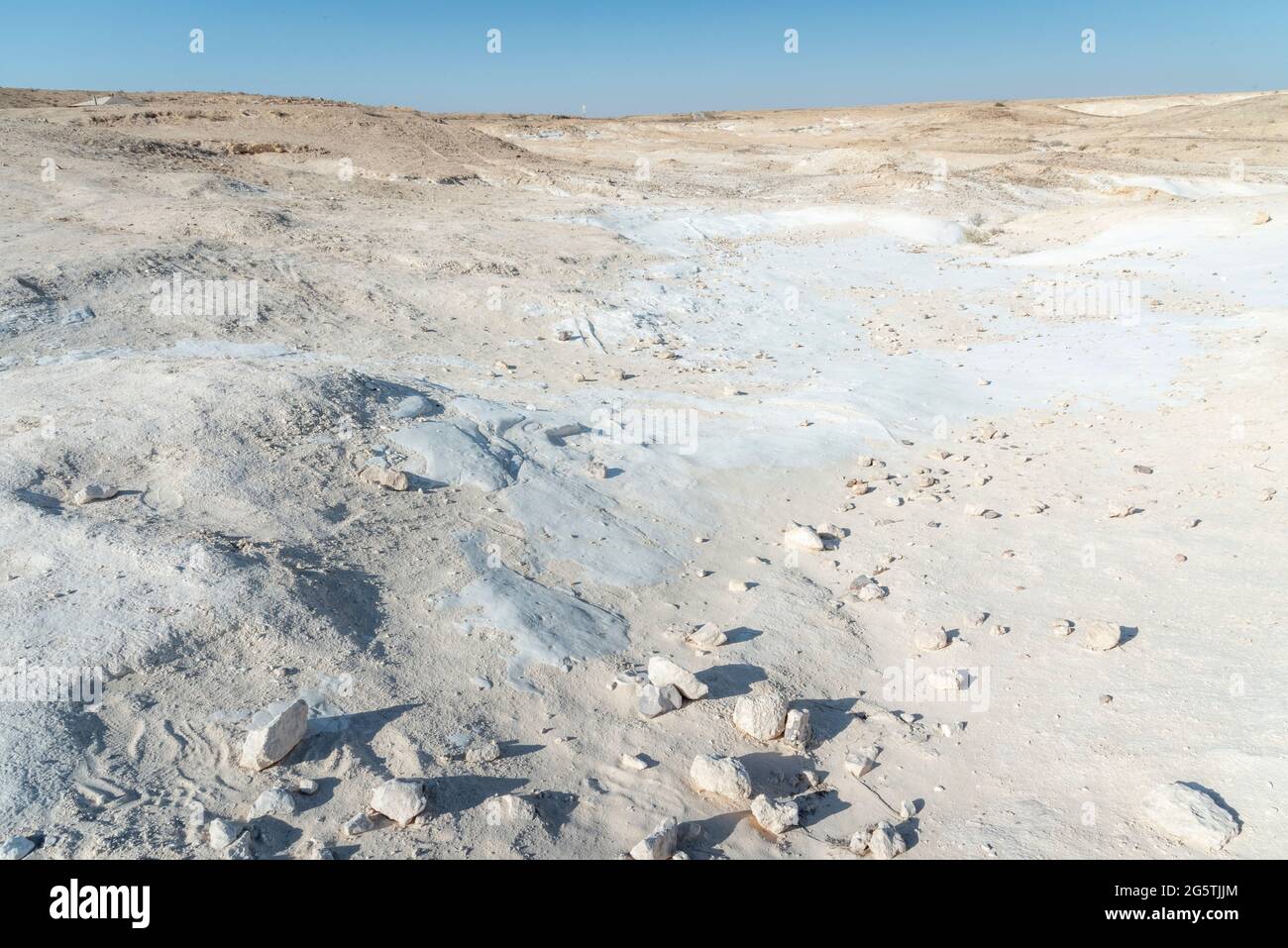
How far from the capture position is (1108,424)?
6.48 meters

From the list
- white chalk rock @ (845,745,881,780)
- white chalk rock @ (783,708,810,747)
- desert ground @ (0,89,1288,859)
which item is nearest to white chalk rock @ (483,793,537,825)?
desert ground @ (0,89,1288,859)

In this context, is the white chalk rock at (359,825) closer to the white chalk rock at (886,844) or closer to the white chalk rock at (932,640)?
the white chalk rock at (886,844)

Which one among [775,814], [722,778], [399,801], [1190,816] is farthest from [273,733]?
[1190,816]

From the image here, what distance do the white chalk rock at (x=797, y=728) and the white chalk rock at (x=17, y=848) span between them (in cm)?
241

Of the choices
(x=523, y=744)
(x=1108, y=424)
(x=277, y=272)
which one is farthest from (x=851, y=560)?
(x=277, y=272)

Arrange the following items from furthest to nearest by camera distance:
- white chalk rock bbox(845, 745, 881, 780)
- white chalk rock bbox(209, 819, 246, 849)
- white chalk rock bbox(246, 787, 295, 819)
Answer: white chalk rock bbox(845, 745, 881, 780)
white chalk rock bbox(246, 787, 295, 819)
white chalk rock bbox(209, 819, 246, 849)

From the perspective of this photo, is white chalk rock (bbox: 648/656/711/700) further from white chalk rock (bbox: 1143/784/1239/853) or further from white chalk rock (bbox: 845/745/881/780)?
white chalk rock (bbox: 1143/784/1239/853)

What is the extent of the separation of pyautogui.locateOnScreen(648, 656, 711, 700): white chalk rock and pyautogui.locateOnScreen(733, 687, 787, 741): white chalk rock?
0.55ft

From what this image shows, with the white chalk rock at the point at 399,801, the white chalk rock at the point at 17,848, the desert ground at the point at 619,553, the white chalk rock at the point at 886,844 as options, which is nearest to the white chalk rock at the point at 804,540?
the desert ground at the point at 619,553

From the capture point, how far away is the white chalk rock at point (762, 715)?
326cm

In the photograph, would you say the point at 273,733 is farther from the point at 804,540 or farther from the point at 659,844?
the point at 804,540

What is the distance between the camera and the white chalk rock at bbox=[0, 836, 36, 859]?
2289mm
